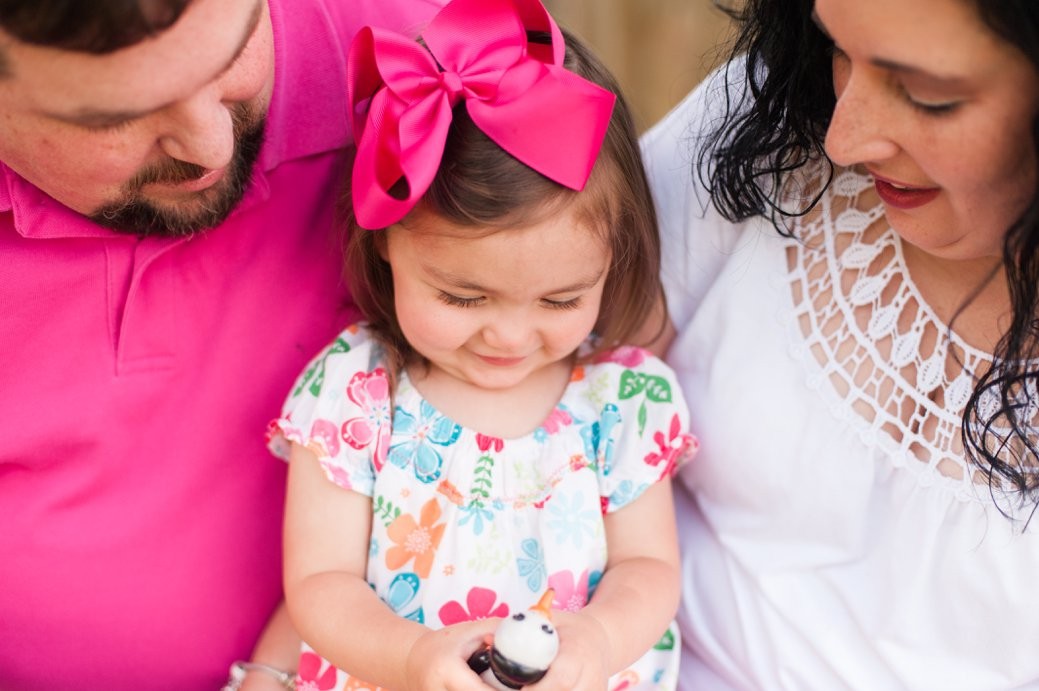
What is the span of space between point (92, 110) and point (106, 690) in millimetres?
871

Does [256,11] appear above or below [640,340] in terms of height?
above

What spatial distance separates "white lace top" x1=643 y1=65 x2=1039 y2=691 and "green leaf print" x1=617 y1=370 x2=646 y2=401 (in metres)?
0.08

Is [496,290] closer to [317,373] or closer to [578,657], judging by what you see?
[317,373]

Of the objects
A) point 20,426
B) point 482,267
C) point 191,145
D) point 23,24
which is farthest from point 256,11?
point 20,426

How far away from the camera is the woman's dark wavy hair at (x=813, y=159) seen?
4.02 ft

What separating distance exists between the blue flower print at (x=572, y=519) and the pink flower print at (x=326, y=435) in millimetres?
309

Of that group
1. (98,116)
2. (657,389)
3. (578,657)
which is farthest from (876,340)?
(98,116)

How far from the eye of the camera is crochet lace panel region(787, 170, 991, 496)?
1399 mm

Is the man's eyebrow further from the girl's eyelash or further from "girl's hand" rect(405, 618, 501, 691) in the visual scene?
"girl's hand" rect(405, 618, 501, 691)

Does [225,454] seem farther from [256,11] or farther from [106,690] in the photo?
[256,11]

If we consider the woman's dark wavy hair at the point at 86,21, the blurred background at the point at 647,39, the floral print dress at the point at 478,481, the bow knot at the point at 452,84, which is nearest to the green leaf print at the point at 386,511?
the floral print dress at the point at 478,481

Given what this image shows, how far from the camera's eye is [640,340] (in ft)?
5.61

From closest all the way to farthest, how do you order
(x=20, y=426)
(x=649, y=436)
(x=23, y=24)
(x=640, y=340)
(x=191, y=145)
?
(x=23, y=24) < (x=191, y=145) < (x=20, y=426) < (x=649, y=436) < (x=640, y=340)

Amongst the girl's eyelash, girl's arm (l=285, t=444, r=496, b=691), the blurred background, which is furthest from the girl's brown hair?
the blurred background
